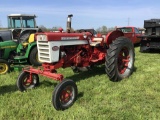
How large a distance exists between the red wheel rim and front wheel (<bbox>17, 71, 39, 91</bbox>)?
4.23 feet

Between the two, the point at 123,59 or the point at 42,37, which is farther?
the point at 123,59

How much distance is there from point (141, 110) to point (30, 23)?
9.99 meters

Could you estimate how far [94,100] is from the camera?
4.49 meters

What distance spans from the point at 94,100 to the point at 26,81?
1724mm

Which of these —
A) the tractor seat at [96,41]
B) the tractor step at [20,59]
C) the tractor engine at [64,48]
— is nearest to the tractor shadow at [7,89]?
the tractor engine at [64,48]

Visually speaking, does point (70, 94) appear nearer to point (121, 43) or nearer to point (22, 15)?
point (121, 43)

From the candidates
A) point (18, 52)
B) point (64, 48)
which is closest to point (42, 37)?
point (64, 48)

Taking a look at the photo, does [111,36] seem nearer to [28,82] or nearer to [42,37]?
[42,37]

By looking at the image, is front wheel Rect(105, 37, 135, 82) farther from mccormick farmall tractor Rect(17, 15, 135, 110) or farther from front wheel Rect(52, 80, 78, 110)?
front wheel Rect(52, 80, 78, 110)

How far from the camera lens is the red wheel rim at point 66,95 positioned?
422 centimetres

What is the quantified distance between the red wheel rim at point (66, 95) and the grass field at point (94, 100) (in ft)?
0.53

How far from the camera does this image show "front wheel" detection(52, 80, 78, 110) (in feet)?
13.3

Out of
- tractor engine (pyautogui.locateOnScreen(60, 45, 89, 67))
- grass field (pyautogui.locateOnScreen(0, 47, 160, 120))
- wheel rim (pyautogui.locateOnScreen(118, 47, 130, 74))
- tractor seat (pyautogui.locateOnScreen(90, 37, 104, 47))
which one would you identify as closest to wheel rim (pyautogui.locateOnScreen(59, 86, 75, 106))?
grass field (pyautogui.locateOnScreen(0, 47, 160, 120))

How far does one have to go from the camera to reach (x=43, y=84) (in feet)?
18.4
